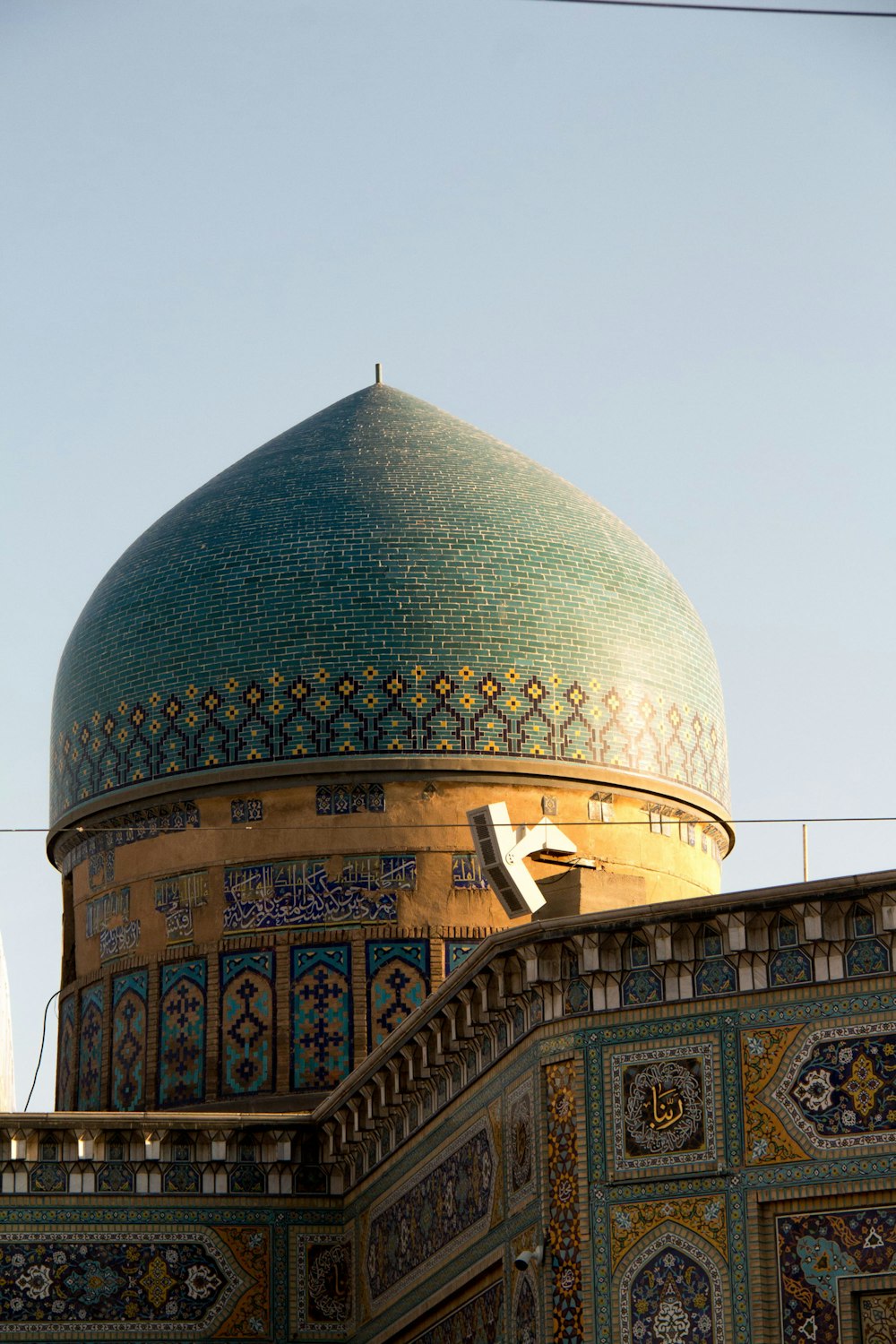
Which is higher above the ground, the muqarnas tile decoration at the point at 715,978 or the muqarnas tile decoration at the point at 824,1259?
the muqarnas tile decoration at the point at 715,978

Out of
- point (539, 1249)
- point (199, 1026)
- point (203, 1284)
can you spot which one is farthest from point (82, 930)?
point (539, 1249)

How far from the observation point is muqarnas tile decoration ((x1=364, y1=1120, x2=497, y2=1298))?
39.6ft

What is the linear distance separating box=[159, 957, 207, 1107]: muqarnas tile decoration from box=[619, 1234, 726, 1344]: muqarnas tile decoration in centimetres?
545

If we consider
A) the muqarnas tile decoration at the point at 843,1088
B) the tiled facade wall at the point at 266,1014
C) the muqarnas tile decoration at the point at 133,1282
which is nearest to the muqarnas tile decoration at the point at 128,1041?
the tiled facade wall at the point at 266,1014

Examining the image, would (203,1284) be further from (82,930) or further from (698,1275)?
(698,1275)

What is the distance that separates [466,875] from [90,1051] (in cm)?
264

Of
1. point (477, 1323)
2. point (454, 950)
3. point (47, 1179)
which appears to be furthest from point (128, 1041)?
point (477, 1323)

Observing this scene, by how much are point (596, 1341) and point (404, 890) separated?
17.9ft

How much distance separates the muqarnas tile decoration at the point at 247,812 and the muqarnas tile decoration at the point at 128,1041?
1.07 meters

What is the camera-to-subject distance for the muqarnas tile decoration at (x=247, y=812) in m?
16.1

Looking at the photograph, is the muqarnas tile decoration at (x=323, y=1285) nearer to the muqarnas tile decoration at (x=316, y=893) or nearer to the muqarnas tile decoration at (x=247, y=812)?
the muqarnas tile decoration at (x=316, y=893)

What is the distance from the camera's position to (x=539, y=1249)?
Result: 11.1 meters

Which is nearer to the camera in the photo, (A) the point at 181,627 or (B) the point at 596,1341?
(B) the point at 596,1341

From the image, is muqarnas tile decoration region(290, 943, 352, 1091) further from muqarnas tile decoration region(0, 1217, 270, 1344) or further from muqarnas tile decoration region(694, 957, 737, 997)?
muqarnas tile decoration region(694, 957, 737, 997)
